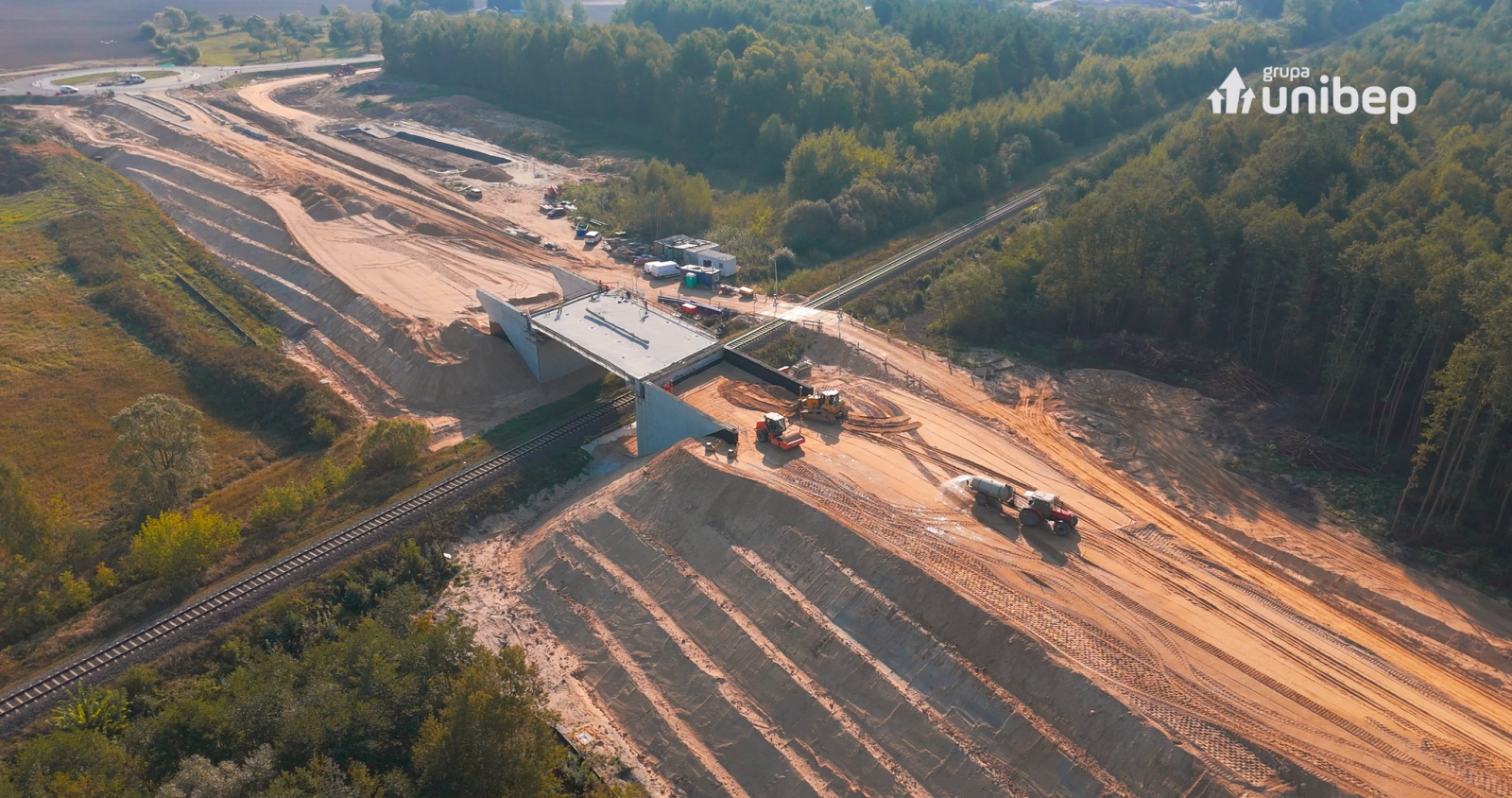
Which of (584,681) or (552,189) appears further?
(552,189)

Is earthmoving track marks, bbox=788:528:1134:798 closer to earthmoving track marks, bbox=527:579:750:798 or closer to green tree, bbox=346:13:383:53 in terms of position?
earthmoving track marks, bbox=527:579:750:798

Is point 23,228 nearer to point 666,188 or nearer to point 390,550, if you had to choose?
point 666,188

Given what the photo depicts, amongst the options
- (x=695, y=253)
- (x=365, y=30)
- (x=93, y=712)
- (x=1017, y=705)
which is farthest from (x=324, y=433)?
(x=365, y=30)

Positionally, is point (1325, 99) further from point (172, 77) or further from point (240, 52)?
point (240, 52)

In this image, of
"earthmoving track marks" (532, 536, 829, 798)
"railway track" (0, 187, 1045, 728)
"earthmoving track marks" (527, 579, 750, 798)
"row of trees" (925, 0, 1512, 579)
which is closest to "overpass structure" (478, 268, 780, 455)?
"railway track" (0, 187, 1045, 728)

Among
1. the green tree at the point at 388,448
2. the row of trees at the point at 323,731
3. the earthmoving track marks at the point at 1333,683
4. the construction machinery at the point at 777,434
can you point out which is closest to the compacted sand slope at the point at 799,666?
the earthmoving track marks at the point at 1333,683

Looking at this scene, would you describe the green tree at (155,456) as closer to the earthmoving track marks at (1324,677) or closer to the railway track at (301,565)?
the railway track at (301,565)

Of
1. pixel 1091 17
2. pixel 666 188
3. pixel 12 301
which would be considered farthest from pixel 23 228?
pixel 1091 17
